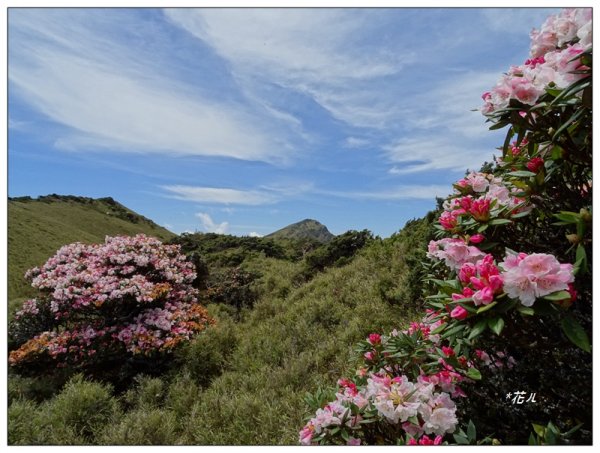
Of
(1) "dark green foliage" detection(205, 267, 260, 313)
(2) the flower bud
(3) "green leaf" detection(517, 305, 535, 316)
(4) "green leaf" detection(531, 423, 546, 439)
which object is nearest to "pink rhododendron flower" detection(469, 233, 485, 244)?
(2) the flower bud

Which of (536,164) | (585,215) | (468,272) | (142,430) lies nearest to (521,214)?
(536,164)

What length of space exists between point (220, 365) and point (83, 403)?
1.87 meters

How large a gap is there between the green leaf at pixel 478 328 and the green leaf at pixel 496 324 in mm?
23

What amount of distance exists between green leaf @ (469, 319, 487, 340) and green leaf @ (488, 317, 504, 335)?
2cm

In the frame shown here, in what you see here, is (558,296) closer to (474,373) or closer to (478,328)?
(478,328)

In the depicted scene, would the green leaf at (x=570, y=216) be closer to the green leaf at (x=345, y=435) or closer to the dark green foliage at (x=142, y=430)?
the green leaf at (x=345, y=435)

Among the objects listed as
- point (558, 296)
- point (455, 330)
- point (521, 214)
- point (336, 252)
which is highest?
point (336, 252)

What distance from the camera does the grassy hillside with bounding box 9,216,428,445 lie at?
363 cm

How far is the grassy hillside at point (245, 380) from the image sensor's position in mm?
3631

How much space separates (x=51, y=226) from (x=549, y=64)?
13.2m

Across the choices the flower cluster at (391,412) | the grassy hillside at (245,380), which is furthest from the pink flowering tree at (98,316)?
the flower cluster at (391,412)

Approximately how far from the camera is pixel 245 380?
4.66m

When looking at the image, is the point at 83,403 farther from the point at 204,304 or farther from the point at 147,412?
the point at 204,304

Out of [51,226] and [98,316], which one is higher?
[51,226]
